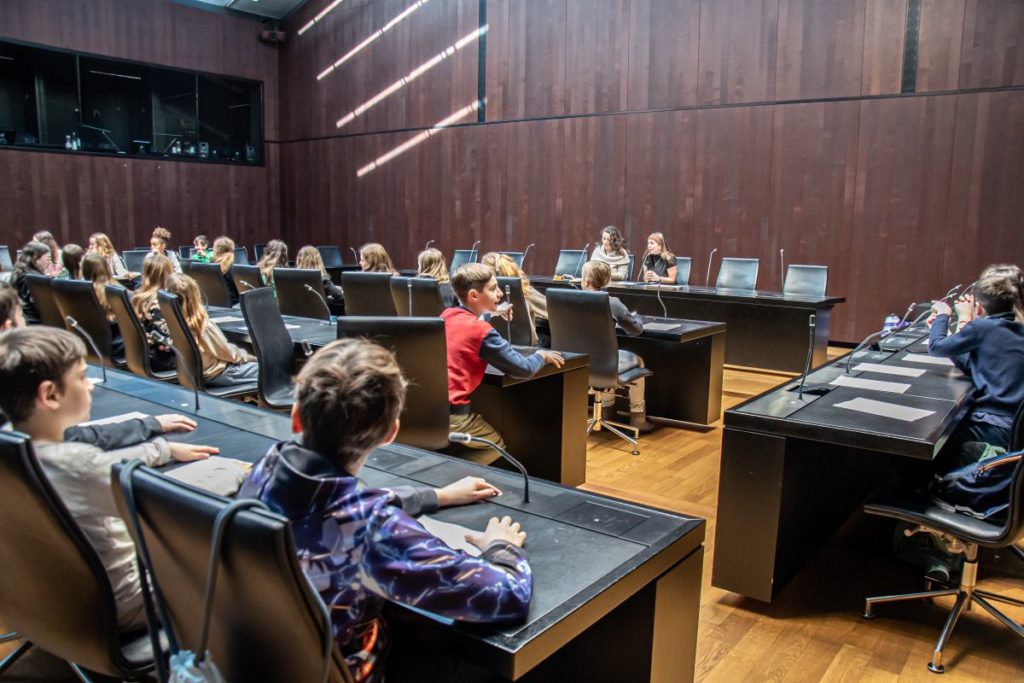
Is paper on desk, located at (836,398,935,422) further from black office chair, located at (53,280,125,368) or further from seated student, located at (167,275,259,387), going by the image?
black office chair, located at (53,280,125,368)

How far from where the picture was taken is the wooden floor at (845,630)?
2.28 meters

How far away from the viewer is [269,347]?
11.8ft

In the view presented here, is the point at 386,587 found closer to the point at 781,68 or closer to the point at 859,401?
the point at 859,401

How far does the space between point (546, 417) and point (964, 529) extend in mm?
1786

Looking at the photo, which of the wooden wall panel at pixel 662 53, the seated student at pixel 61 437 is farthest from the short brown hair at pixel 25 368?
the wooden wall panel at pixel 662 53

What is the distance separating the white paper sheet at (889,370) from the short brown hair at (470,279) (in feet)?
5.26

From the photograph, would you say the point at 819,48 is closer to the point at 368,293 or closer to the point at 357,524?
the point at 368,293

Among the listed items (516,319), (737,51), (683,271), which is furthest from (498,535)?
(737,51)

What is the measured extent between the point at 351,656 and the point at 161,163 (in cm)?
1187

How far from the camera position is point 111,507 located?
59.5 inches

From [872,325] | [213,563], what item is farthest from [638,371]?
[872,325]

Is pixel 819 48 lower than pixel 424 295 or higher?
higher

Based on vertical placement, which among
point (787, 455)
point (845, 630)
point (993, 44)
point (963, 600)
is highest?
point (993, 44)

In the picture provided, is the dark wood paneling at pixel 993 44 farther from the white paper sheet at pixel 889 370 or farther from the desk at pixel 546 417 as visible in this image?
the desk at pixel 546 417
